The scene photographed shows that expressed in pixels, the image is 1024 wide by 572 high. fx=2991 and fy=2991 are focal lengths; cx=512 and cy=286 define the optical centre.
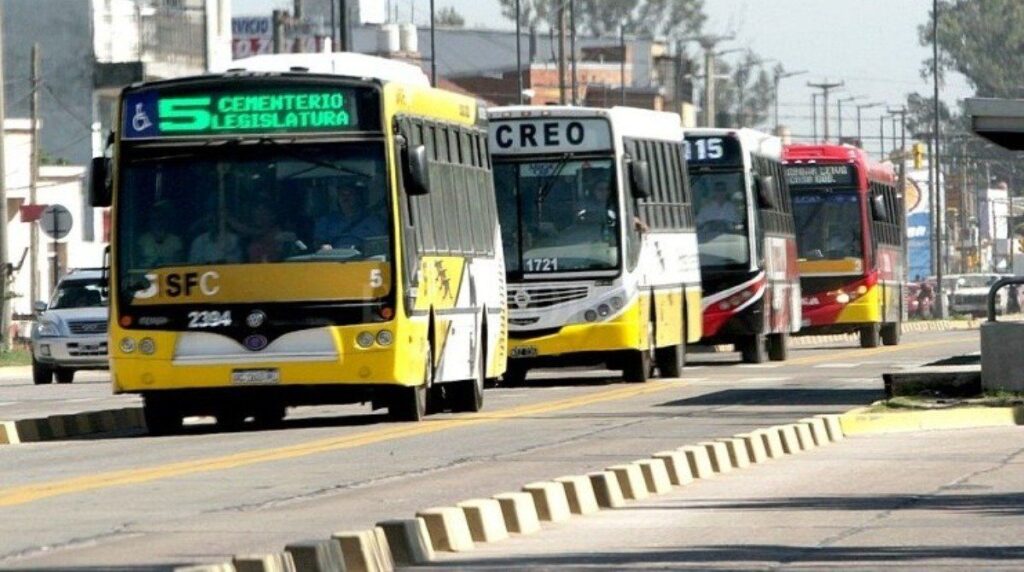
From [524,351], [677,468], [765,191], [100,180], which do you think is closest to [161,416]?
[100,180]

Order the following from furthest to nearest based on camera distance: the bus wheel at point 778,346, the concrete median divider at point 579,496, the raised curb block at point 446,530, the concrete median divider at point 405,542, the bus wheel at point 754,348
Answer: the bus wheel at point 778,346 < the bus wheel at point 754,348 < the concrete median divider at point 579,496 < the raised curb block at point 446,530 < the concrete median divider at point 405,542

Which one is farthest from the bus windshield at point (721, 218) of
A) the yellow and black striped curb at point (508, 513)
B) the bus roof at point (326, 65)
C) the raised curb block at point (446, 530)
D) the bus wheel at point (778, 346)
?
the raised curb block at point (446, 530)

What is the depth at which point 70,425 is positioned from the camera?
25.4 meters

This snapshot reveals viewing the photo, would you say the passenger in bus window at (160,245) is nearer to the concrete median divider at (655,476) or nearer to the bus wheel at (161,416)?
the bus wheel at (161,416)

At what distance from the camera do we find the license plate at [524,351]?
33031 millimetres

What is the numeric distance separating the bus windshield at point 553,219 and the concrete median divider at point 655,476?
15734 millimetres

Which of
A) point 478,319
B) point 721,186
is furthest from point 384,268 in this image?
point 721,186

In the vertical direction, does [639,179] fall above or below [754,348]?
above

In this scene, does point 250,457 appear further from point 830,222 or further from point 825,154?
point 825,154

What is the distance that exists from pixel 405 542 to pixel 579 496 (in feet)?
10.5

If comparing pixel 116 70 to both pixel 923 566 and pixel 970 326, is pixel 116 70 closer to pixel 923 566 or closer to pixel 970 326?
pixel 970 326

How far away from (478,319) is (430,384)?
2.40 metres

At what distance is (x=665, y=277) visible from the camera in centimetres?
3584

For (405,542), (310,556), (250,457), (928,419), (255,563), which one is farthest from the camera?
(928,419)
